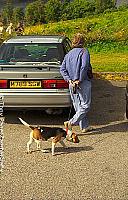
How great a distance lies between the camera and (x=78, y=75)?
6.07m

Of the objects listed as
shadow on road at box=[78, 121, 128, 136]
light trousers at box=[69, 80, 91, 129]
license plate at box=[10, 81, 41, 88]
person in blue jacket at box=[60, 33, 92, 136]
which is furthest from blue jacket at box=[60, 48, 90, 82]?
shadow on road at box=[78, 121, 128, 136]

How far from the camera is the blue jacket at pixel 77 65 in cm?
602

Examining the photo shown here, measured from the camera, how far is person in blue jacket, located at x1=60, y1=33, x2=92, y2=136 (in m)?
6.04

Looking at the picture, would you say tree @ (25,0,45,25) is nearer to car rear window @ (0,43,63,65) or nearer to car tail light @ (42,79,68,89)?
car rear window @ (0,43,63,65)

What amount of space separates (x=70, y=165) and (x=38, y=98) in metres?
1.73

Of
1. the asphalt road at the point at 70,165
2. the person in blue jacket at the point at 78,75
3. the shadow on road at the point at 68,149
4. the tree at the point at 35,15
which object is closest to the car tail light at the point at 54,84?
the person in blue jacket at the point at 78,75

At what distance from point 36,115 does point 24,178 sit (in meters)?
2.91

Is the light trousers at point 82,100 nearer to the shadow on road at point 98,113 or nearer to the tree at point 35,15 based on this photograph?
the shadow on road at point 98,113

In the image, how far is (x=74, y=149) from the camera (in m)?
5.65

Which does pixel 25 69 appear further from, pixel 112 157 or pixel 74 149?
pixel 112 157

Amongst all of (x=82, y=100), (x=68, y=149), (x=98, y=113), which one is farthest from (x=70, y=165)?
(x=98, y=113)

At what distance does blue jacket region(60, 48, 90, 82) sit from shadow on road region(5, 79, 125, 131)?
3.86 ft

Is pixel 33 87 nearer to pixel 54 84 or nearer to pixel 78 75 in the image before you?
pixel 54 84

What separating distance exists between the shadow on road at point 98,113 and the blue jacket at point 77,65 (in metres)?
1.18
